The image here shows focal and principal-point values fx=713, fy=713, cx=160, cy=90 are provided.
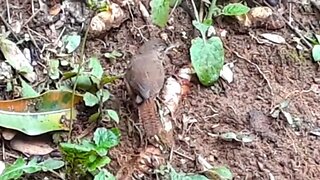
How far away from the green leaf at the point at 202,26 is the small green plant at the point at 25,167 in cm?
78

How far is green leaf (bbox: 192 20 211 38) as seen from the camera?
266cm

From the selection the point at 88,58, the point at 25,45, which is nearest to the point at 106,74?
the point at 88,58

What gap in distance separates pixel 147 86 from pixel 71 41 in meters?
0.44

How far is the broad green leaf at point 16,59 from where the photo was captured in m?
2.54

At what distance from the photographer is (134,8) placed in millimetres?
2816

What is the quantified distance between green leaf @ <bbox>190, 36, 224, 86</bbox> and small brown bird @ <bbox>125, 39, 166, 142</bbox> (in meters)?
0.17

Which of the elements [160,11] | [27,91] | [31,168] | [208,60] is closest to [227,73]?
[208,60]

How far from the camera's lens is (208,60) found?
2604mm

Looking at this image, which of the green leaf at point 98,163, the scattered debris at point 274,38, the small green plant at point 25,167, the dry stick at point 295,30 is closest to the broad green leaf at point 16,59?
the small green plant at point 25,167

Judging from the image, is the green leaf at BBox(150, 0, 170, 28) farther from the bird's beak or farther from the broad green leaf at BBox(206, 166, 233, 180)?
the broad green leaf at BBox(206, 166, 233, 180)

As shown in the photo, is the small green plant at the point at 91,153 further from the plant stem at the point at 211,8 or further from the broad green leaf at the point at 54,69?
the plant stem at the point at 211,8

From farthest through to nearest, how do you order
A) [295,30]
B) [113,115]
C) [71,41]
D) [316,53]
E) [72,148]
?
1. [295,30]
2. [316,53]
3. [71,41]
4. [113,115]
5. [72,148]

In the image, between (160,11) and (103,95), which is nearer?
(103,95)

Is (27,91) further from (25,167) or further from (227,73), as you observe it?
(227,73)
